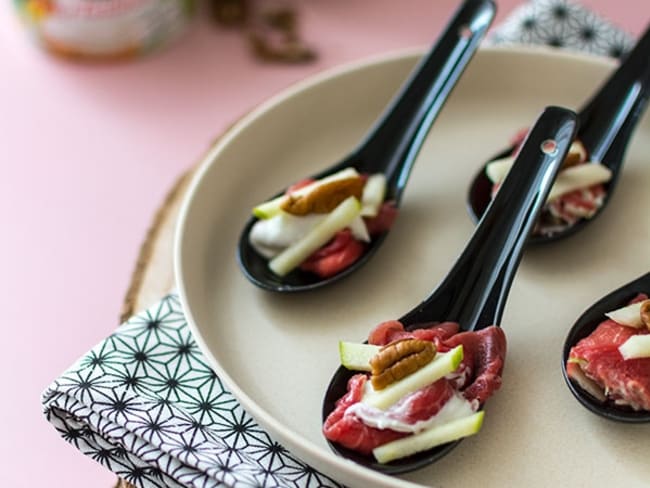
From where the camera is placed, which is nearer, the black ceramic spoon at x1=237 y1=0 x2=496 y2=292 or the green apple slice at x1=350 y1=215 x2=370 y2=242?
the green apple slice at x1=350 y1=215 x2=370 y2=242

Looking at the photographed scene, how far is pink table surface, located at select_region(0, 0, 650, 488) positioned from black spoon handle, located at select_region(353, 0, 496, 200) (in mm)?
476

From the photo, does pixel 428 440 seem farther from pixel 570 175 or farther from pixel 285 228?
pixel 570 175

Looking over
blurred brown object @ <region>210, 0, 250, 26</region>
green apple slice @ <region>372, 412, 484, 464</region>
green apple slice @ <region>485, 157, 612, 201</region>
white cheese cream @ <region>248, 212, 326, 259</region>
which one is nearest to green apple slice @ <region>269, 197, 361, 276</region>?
white cheese cream @ <region>248, 212, 326, 259</region>

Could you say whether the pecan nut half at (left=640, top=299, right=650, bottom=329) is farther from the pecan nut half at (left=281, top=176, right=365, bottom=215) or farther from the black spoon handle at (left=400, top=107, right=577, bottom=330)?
the pecan nut half at (left=281, top=176, right=365, bottom=215)

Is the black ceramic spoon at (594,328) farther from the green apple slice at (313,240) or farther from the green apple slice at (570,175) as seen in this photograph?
the green apple slice at (313,240)

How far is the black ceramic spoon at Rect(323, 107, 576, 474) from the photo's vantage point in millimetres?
1218

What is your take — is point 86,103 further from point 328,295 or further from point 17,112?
point 328,295

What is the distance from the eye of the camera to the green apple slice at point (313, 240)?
1308 millimetres

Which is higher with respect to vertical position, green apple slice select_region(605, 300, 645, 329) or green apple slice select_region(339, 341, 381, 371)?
green apple slice select_region(605, 300, 645, 329)

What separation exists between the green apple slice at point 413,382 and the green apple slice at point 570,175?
364 mm

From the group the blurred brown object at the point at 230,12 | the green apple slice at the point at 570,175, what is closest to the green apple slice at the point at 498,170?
the green apple slice at the point at 570,175

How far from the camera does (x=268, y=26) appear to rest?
83.0 inches

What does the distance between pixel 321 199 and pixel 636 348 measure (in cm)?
46

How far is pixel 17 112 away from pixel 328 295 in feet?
3.07
